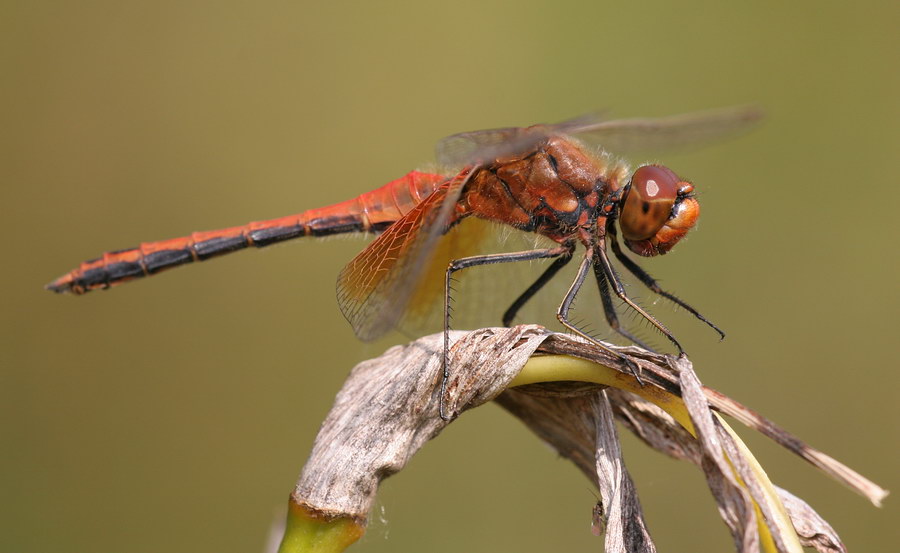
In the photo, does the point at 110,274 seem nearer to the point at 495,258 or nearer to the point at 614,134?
the point at 495,258

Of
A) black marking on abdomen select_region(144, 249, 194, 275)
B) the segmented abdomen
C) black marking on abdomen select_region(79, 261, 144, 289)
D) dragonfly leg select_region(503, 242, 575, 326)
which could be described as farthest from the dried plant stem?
black marking on abdomen select_region(79, 261, 144, 289)

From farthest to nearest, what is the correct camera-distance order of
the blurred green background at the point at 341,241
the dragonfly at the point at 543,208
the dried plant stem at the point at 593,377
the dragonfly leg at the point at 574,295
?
1. the blurred green background at the point at 341,241
2. the dragonfly at the point at 543,208
3. the dragonfly leg at the point at 574,295
4. the dried plant stem at the point at 593,377

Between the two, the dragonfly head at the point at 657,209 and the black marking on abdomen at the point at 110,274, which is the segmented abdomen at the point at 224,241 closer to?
the black marking on abdomen at the point at 110,274

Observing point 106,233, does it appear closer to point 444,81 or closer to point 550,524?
point 444,81

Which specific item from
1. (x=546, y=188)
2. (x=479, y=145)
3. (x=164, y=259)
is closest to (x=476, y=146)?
(x=479, y=145)

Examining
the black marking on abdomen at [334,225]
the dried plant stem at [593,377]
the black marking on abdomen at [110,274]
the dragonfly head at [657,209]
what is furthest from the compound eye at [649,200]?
the black marking on abdomen at [110,274]

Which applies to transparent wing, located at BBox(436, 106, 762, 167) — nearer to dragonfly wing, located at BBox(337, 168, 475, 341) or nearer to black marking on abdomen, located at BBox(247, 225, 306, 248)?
dragonfly wing, located at BBox(337, 168, 475, 341)

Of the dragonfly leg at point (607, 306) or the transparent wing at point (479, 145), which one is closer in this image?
the transparent wing at point (479, 145)
